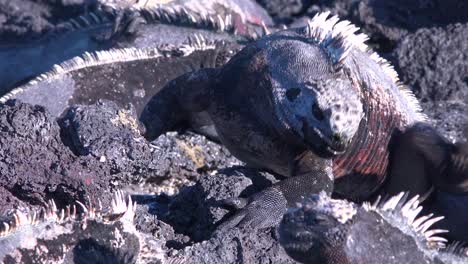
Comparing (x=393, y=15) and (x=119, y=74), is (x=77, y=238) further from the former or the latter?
(x=393, y=15)

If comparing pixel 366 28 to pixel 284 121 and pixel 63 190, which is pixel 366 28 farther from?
pixel 63 190

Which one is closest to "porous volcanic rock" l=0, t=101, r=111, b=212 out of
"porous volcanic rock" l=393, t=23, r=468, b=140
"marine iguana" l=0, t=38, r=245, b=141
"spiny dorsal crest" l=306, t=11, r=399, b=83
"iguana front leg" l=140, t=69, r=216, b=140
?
"iguana front leg" l=140, t=69, r=216, b=140

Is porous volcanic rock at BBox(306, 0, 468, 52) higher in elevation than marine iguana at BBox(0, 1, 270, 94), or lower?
higher

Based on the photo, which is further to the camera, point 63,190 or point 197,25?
point 197,25

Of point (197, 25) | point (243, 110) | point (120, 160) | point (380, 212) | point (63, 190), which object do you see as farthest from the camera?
point (197, 25)

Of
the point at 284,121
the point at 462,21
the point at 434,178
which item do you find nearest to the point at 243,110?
the point at 284,121

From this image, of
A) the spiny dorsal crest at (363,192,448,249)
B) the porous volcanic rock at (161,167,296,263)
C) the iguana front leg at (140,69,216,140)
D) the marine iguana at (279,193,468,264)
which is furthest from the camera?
the iguana front leg at (140,69,216,140)

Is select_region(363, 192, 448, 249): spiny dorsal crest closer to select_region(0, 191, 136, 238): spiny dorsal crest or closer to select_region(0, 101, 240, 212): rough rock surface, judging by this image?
select_region(0, 191, 136, 238): spiny dorsal crest

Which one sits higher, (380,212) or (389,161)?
(380,212)
